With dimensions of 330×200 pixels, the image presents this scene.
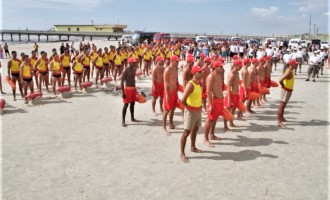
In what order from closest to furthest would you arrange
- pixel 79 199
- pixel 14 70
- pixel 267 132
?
1. pixel 79 199
2. pixel 267 132
3. pixel 14 70

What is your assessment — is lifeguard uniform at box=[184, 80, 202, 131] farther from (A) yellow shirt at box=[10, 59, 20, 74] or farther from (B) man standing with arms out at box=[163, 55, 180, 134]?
(A) yellow shirt at box=[10, 59, 20, 74]

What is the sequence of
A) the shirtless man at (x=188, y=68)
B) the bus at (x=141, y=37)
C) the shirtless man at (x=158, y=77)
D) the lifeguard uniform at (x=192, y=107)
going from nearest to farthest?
the lifeguard uniform at (x=192, y=107), the shirtless man at (x=188, y=68), the shirtless man at (x=158, y=77), the bus at (x=141, y=37)

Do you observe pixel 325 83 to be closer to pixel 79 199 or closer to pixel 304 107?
pixel 304 107

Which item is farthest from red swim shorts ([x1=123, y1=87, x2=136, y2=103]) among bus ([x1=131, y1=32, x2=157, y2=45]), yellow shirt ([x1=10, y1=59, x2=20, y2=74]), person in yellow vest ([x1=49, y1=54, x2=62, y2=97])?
bus ([x1=131, y1=32, x2=157, y2=45])

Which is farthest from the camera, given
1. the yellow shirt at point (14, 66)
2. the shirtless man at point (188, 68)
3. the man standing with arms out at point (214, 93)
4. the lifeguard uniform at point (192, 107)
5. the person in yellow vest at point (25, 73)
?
the yellow shirt at point (14, 66)

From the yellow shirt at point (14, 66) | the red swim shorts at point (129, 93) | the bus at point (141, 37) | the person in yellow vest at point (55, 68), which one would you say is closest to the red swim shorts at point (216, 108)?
the red swim shorts at point (129, 93)

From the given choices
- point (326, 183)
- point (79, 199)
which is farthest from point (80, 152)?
point (326, 183)

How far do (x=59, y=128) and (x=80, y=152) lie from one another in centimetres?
201

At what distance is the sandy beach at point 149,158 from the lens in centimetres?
483

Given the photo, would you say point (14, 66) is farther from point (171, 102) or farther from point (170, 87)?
point (171, 102)

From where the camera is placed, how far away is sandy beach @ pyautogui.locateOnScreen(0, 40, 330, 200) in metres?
4.83

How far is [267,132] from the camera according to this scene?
7.94m

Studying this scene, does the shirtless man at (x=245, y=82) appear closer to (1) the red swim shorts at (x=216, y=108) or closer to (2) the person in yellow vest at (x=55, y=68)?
(1) the red swim shorts at (x=216, y=108)

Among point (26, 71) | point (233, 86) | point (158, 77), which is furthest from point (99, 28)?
point (233, 86)
